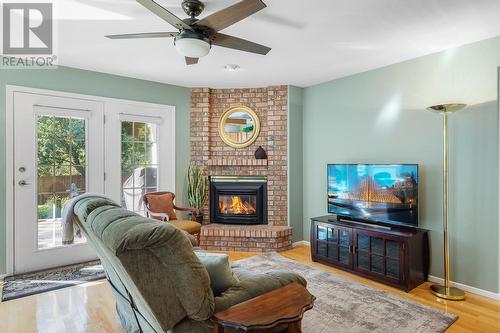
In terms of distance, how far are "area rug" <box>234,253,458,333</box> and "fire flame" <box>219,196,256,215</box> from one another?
1.73 metres

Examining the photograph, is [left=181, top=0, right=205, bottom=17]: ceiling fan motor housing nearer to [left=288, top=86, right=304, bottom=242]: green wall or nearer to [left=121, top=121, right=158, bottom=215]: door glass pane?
[left=121, top=121, right=158, bottom=215]: door glass pane

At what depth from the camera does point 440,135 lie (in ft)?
10.3

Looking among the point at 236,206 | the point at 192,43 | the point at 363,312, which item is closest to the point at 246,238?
the point at 236,206

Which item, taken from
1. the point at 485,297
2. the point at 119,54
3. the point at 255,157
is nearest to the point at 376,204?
the point at 485,297

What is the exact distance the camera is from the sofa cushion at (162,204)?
392cm

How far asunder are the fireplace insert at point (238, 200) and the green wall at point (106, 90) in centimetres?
55

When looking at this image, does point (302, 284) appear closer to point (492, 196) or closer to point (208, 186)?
point (492, 196)

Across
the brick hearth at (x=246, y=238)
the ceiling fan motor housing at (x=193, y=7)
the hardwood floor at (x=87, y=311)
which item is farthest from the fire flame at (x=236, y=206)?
the ceiling fan motor housing at (x=193, y=7)

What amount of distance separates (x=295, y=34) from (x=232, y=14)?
1.07 m

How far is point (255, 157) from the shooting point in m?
4.66

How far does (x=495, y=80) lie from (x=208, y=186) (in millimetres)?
3780

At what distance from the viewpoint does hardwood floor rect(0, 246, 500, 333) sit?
2291mm

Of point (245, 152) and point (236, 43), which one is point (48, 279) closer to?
point (245, 152)

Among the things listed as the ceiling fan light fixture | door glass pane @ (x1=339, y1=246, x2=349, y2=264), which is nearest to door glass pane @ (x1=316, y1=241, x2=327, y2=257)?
door glass pane @ (x1=339, y1=246, x2=349, y2=264)
